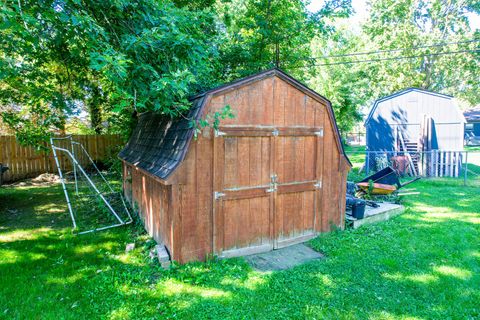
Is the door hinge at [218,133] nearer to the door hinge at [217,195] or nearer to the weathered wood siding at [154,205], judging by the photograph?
the door hinge at [217,195]

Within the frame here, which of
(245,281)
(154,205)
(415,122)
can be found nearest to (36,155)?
(154,205)

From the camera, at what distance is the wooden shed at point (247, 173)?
13.8ft

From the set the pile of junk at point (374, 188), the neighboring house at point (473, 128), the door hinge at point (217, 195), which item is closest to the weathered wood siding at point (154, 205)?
the door hinge at point (217, 195)

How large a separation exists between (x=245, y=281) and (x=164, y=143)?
2.57m

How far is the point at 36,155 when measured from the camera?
12727mm

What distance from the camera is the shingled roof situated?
4104 millimetres

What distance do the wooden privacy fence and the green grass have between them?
752 centimetres

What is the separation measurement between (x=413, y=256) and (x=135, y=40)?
5435mm

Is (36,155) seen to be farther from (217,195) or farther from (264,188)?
(264,188)

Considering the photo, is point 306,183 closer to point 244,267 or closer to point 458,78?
point 244,267

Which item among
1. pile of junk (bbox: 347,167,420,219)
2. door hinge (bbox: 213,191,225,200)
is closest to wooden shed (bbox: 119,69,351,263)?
door hinge (bbox: 213,191,225,200)

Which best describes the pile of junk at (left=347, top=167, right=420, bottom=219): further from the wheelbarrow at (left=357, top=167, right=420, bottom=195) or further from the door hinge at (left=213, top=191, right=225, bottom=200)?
the door hinge at (left=213, top=191, right=225, bottom=200)

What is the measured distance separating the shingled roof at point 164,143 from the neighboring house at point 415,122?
39.4 ft

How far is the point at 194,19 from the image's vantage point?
5.21 m
